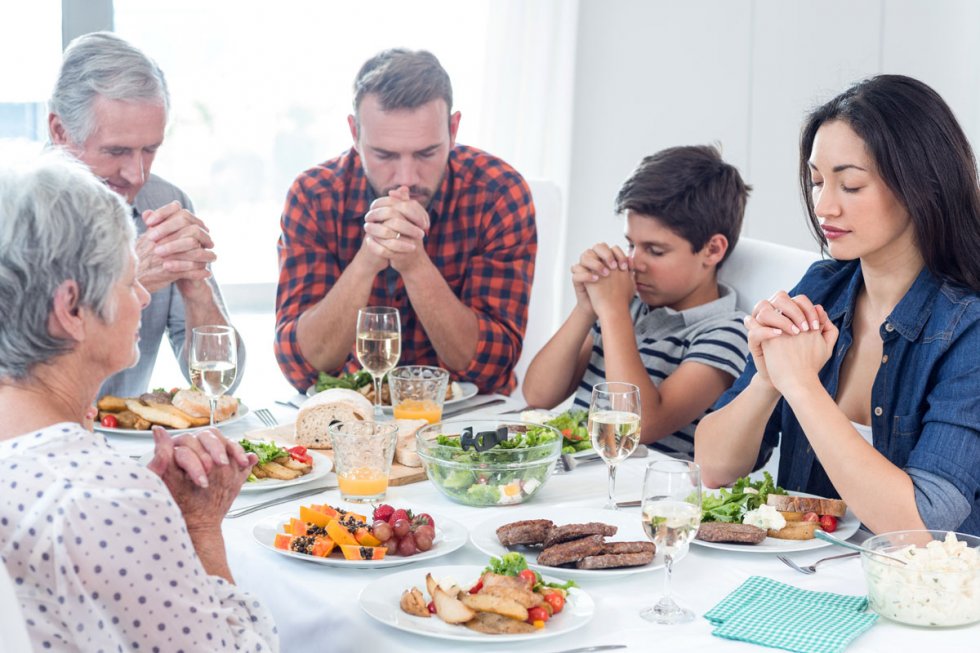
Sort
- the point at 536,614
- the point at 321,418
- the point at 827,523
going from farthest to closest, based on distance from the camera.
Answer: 1. the point at 321,418
2. the point at 827,523
3. the point at 536,614

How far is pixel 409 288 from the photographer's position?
8.57 feet

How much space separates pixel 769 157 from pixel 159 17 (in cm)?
253

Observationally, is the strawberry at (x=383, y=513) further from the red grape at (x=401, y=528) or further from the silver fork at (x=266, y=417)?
the silver fork at (x=266, y=417)

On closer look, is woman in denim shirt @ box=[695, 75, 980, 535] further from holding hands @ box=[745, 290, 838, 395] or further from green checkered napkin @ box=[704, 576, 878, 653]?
green checkered napkin @ box=[704, 576, 878, 653]

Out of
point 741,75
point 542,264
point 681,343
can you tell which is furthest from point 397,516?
point 741,75

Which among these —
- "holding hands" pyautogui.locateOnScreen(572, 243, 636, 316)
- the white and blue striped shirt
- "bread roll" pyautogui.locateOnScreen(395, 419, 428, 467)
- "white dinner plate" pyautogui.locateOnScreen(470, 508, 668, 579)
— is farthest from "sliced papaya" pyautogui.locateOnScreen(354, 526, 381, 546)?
"holding hands" pyautogui.locateOnScreen(572, 243, 636, 316)

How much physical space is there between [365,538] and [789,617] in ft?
1.90

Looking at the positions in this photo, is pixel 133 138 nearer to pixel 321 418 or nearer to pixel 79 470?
pixel 321 418

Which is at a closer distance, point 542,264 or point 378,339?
point 378,339

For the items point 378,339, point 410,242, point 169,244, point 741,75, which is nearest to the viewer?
point 378,339

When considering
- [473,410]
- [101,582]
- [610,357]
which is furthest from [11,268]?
[610,357]

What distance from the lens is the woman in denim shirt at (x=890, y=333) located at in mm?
1697

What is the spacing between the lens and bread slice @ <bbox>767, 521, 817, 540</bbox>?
5.44ft

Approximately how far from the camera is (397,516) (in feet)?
5.40
